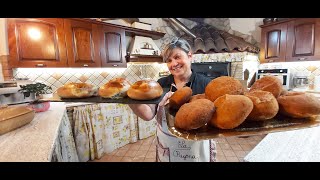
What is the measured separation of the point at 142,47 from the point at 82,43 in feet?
3.20

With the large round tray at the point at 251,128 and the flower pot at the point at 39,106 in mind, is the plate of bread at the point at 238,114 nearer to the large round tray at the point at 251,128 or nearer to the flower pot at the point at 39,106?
the large round tray at the point at 251,128

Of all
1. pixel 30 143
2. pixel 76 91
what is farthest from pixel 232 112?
pixel 30 143

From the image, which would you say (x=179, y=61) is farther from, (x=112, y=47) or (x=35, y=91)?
(x=112, y=47)

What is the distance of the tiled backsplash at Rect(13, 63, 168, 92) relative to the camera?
2004mm

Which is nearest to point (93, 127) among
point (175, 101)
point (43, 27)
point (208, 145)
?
point (43, 27)

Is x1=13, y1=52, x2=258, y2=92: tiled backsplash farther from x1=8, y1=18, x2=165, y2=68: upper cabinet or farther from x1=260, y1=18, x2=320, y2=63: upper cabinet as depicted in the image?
x1=260, y1=18, x2=320, y2=63: upper cabinet

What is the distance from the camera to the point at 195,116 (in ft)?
1.06

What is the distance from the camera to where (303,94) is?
38cm

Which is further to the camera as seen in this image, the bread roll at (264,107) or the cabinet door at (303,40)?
the cabinet door at (303,40)

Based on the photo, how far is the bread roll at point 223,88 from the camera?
0.39 meters

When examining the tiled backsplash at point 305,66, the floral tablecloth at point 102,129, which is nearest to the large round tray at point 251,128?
the floral tablecloth at point 102,129

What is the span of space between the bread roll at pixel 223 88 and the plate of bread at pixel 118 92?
273 mm

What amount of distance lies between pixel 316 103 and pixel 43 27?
2410mm

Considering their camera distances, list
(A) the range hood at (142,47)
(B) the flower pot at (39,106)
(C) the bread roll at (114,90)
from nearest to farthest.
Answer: (C) the bread roll at (114,90)
(B) the flower pot at (39,106)
(A) the range hood at (142,47)
